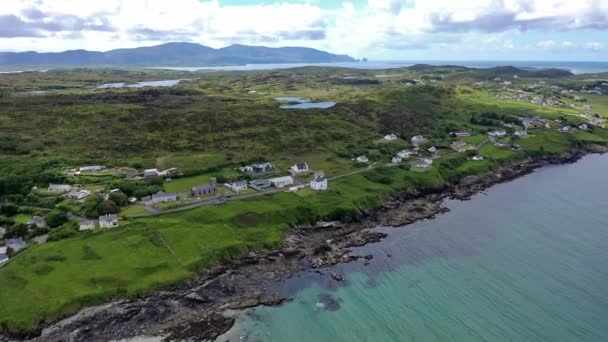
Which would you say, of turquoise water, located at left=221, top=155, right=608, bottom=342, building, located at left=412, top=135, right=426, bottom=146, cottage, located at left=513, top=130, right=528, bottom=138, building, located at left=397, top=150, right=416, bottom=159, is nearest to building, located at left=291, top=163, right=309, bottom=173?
building, located at left=397, top=150, right=416, bottom=159

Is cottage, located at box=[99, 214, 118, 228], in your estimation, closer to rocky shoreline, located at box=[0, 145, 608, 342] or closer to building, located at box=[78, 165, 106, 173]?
rocky shoreline, located at box=[0, 145, 608, 342]

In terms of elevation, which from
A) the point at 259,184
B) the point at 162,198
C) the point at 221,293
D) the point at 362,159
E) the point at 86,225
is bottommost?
the point at 221,293

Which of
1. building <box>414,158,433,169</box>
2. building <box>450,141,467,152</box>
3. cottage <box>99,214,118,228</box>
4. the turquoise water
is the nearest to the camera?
the turquoise water

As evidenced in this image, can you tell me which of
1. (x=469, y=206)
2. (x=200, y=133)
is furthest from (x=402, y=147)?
(x=200, y=133)

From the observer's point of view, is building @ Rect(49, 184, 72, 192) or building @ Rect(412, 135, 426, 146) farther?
building @ Rect(412, 135, 426, 146)

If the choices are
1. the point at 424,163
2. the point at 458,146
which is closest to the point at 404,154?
the point at 424,163

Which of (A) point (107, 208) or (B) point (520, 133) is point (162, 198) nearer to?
(A) point (107, 208)

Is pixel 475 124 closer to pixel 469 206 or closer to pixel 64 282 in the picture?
pixel 469 206
